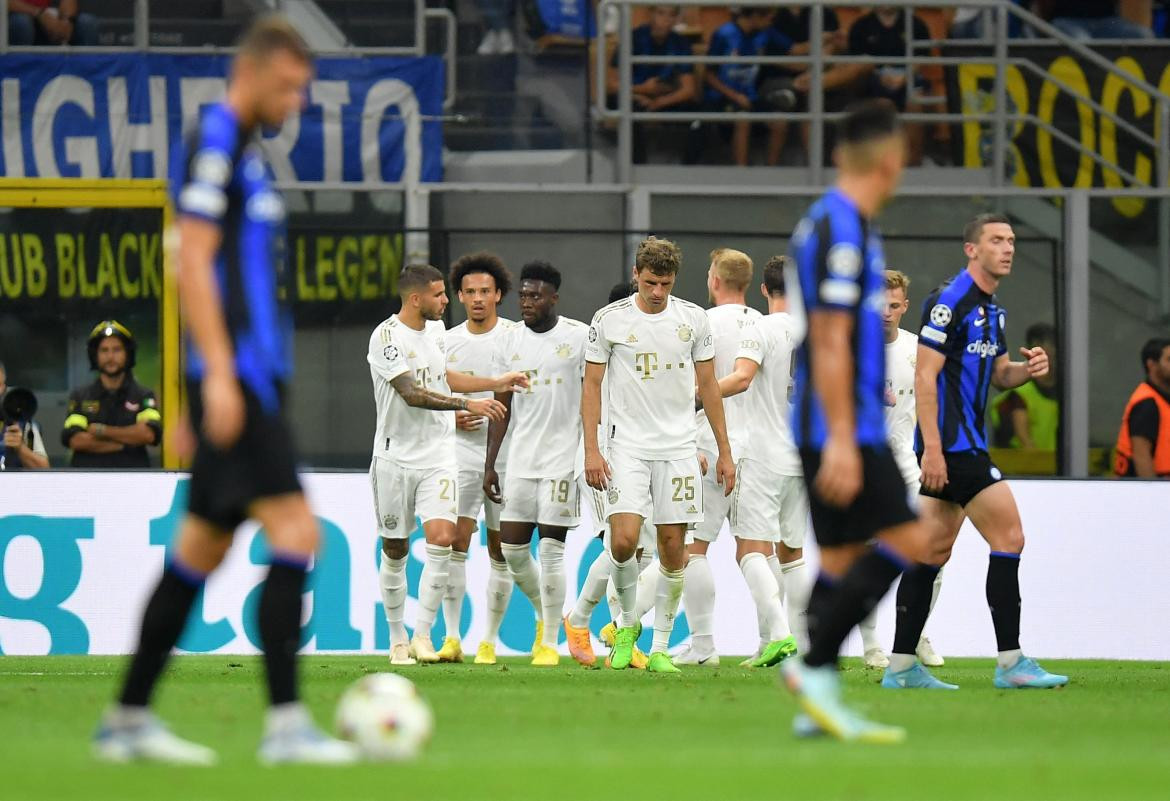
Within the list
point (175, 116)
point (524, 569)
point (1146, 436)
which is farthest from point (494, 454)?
point (175, 116)

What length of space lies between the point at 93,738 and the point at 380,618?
707 cm

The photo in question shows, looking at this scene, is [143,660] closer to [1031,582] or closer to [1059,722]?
[1059,722]

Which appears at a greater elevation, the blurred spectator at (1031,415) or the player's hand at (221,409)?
the player's hand at (221,409)

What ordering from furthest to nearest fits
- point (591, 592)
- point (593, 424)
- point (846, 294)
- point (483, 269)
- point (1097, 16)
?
point (1097, 16), point (483, 269), point (591, 592), point (593, 424), point (846, 294)

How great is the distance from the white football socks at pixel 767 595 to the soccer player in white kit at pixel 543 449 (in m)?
1.18

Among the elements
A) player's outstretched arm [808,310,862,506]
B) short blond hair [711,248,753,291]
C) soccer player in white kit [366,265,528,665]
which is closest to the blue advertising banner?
soccer player in white kit [366,265,528,665]

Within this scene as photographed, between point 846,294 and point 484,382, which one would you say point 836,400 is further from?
point 484,382

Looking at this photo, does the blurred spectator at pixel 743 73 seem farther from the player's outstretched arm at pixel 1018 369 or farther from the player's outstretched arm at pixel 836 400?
the player's outstretched arm at pixel 836 400

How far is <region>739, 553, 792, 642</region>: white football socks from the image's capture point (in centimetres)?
1148

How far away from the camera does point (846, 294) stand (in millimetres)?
6371

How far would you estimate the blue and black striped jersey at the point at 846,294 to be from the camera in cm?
639

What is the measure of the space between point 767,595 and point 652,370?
1.60 meters

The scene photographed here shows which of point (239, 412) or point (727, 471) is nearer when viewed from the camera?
point (239, 412)

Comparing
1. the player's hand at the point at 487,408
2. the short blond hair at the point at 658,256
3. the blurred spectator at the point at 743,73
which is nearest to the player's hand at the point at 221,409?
the short blond hair at the point at 658,256
